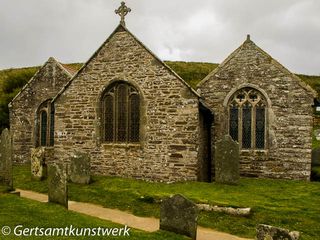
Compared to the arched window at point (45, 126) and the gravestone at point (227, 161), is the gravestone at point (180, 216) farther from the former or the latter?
the arched window at point (45, 126)

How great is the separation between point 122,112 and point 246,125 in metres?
5.84

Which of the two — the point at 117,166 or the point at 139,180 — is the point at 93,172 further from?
the point at 139,180

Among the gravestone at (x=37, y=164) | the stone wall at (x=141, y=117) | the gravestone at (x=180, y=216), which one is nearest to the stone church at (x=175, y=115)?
the stone wall at (x=141, y=117)

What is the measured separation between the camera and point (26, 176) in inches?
665

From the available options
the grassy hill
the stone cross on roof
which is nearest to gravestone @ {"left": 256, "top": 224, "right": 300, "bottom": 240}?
the stone cross on roof

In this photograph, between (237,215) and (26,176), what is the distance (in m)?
10.9

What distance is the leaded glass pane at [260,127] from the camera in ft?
54.0

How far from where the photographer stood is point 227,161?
13.5m

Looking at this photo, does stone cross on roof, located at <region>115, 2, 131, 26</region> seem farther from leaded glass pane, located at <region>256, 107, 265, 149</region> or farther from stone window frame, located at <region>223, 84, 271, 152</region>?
leaded glass pane, located at <region>256, 107, 265, 149</region>

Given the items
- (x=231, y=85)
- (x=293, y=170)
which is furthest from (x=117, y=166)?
(x=293, y=170)

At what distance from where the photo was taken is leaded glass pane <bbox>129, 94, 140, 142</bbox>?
51.9 ft

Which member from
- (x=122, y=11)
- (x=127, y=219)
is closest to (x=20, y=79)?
(x=122, y=11)

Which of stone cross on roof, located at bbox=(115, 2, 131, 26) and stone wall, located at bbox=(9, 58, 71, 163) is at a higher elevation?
stone cross on roof, located at bbox=(115, 2, 131, 26)

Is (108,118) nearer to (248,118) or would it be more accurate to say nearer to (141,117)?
(141,117)
